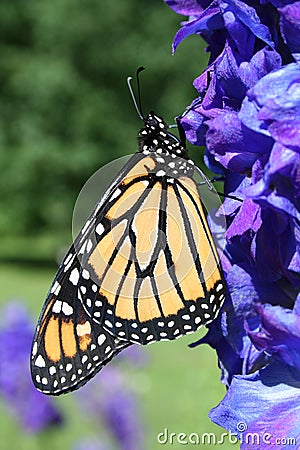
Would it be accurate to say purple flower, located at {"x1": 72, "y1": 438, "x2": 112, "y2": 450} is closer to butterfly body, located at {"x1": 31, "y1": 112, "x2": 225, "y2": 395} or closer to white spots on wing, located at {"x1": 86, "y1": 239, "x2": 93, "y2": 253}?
butterfly body, located at {"x1": 31, "y1": 112, "x2": 225, "y2": 395}

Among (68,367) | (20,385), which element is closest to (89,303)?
(68,367)

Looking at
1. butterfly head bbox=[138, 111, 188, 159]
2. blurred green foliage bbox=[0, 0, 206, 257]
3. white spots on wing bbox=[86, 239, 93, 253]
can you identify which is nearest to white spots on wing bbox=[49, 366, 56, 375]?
white spots on wing bbox=[86, 239, 93, 253]

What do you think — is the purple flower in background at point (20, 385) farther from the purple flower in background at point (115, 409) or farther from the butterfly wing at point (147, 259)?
the butterfly wing at point (147, 259)

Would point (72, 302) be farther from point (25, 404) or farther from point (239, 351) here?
point (25, 404)

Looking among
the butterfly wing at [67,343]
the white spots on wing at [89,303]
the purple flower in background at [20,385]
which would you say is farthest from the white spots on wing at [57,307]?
the purple flower in background at [20,385]

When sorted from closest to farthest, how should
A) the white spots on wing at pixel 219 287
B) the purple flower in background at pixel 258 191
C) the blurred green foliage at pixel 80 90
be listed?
1. the purple flower in background at pixel 258 191
2. the white spots on wing at pixel 219 287
3. the blurred green foliage at pixel 80 90

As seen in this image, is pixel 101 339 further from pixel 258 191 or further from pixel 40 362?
pixel 258 191
